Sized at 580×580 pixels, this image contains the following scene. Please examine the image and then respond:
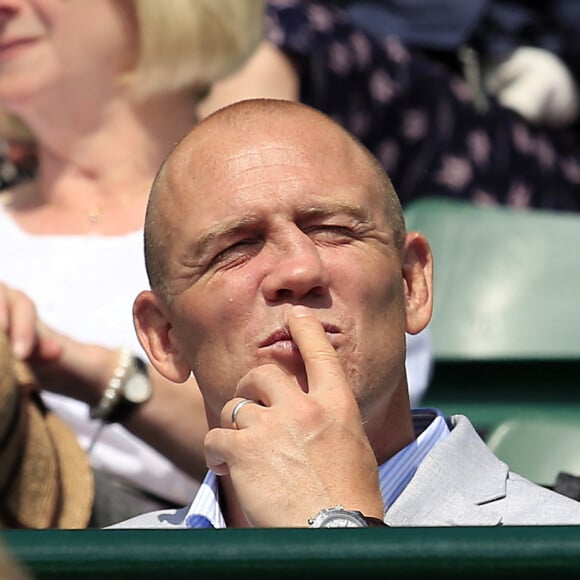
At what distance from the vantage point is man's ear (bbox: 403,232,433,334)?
5.58 feet

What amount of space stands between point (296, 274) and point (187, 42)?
1.23m

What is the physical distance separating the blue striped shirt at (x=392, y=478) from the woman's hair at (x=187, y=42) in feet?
3.76

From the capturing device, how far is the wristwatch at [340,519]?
4.23ft

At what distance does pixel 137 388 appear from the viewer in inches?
90.7

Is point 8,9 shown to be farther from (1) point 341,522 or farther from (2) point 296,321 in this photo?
(1) point 341,522

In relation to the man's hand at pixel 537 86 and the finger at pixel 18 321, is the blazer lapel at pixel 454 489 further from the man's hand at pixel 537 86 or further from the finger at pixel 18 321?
the man's hand at pixel 537 86

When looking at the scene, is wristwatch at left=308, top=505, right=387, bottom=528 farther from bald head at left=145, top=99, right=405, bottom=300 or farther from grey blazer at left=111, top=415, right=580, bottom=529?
bald head at left=145, top=99, right=405, bottom=300

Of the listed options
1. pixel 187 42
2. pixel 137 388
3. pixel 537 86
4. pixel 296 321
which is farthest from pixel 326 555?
pixel 537 86

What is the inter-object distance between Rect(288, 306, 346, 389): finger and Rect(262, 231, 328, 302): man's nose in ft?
0.08

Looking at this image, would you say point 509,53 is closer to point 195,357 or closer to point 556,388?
point 556,388

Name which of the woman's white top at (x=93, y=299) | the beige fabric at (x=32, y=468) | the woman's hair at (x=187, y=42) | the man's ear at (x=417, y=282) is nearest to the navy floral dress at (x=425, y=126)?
the woman's hair at (x=187, y=42)

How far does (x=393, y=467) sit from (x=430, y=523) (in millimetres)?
98

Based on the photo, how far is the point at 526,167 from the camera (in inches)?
143

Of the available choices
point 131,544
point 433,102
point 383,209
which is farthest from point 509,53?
point 131,544
